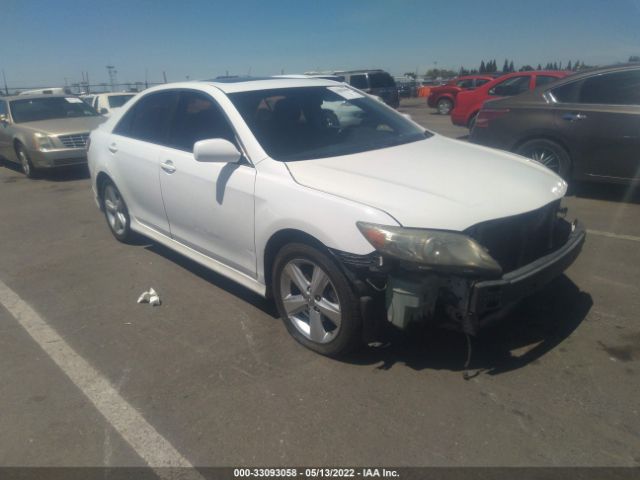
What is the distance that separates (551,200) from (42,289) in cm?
417

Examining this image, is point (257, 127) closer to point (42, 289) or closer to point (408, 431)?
point (408, 431)

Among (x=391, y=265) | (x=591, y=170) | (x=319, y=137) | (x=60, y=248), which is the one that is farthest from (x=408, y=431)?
(x=591, y=170)

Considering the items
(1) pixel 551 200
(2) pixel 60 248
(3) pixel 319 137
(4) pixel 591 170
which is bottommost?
(2) pixel 60 248

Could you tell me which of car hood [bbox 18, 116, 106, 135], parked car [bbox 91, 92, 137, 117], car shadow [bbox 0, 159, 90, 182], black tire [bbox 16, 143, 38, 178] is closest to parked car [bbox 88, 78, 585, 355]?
car hood [bbox 18, 116, 106, 135]

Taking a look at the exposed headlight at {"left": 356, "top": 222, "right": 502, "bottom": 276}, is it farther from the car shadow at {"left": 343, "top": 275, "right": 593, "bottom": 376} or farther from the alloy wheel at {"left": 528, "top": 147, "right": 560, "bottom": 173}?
the alloy wheel at {"left": 528, "top": 147, "right": 560, "bottom": 173}

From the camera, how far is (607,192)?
257 inches

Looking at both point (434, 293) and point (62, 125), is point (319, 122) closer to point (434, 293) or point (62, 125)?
point (434, 293)

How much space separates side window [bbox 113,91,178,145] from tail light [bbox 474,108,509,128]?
4.48 m

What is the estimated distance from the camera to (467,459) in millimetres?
2221

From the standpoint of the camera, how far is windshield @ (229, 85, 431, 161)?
337 cm

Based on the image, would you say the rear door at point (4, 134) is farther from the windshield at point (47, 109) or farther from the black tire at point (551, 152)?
the black tire at point (551, 152)

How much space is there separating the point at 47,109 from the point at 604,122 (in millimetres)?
10269

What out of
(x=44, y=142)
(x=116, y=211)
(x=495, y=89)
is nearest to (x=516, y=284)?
(x=116, y=211)

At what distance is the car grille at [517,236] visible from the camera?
2574 mm
